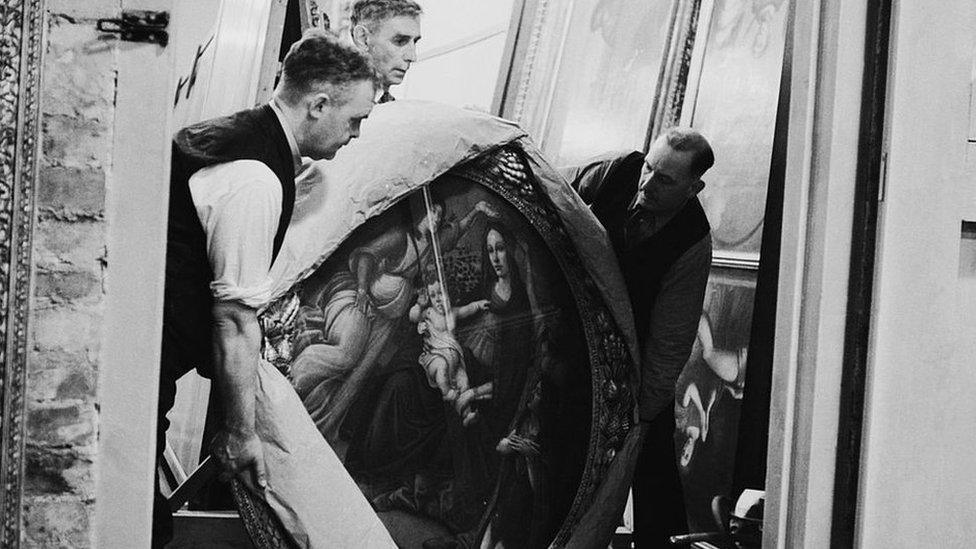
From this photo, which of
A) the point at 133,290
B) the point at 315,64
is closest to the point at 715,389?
the point at 315,64

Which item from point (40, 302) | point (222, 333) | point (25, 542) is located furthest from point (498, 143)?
point (25, 542)

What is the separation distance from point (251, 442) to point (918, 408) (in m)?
1.71

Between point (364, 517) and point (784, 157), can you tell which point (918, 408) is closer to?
point (784, 157)

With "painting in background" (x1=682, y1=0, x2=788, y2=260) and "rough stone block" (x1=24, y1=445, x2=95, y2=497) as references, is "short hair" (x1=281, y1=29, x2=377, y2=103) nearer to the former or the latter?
"rough stone block" (x1=24, y1=445, x2=95, y2=497)

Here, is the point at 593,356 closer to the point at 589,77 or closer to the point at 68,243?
the point at 589,77

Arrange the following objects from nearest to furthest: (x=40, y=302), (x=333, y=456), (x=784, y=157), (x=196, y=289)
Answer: (x=40, y=302) → (x=196, y=289) → (x=333, y=456) → (x=784, y=157)

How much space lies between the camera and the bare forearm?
2.65 m

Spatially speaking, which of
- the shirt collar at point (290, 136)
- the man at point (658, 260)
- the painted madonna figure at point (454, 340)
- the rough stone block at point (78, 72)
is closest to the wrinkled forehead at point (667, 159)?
the man at point (658, 260)

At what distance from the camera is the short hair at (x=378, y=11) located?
109 inches

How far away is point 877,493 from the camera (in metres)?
3.04

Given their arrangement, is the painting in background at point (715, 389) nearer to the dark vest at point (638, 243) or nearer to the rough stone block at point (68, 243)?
the dark vest at point (638, 243)

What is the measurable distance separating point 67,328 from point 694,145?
178 cm

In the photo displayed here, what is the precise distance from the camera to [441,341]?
2.97m

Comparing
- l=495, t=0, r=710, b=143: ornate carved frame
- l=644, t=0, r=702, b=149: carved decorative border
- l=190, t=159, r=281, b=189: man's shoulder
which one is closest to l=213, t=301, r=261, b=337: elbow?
l=190, t=159, r=281, b=189: man's shoulder
